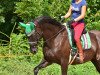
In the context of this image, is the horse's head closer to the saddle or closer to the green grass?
the saddle

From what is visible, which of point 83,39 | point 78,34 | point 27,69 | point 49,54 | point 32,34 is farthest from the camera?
point 27,69

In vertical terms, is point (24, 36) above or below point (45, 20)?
below

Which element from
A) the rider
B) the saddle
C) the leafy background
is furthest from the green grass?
the rider

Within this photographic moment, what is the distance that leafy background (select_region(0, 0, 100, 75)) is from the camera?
37.7 feet

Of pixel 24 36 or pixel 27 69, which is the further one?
pixel 24 36

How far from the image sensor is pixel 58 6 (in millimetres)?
15688

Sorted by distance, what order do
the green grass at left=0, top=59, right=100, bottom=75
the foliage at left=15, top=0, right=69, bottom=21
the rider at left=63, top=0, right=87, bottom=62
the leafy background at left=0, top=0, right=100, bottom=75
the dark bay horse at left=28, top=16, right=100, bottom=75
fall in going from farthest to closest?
the foliage at left=15, top=0, right=69, bottom=21 → the leafy background at left=0, top=0, right=100, bottom=75 → the green grass at left=0, top=59, right=100, bottom=75 → the rider at left=63, top=0, right=87, bottom=62 → the dark bay horse at left=28, top=16, right=100, bottom=75

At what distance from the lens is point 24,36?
14938 millimetres

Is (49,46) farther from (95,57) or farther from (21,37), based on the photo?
(21,37)

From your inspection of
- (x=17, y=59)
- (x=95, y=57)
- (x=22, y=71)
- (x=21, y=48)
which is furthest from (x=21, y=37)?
(x=95, y=57)

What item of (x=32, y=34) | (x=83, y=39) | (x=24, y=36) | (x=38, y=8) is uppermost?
(x=32, y=34)

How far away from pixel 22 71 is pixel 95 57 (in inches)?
96.6

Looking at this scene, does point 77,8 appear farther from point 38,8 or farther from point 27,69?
point 38,8

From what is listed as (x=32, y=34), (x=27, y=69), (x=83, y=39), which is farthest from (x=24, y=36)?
(x=32, y=34)
